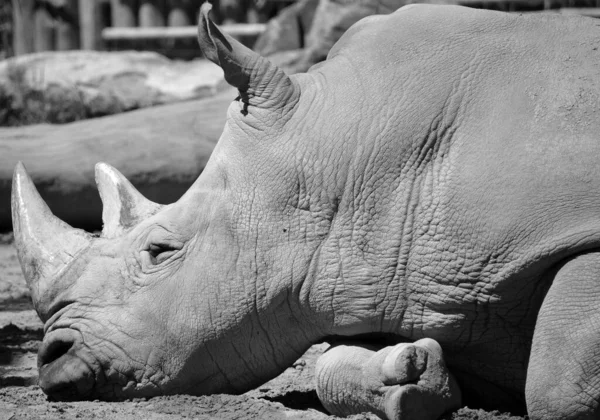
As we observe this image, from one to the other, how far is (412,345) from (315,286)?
1.67 ft

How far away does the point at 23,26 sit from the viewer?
43.0 ft

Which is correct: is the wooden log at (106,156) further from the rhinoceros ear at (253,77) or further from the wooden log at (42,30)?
the wooden log at (42,30)

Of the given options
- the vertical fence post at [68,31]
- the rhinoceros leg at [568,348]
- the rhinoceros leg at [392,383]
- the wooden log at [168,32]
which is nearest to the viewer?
the rhinoceros leg at [568,348]

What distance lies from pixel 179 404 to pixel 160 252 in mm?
580

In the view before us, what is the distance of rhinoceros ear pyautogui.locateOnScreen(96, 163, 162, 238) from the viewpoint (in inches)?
161

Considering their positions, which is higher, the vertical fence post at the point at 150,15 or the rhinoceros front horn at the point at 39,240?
the rhinoceros front horn at the point at 39,240

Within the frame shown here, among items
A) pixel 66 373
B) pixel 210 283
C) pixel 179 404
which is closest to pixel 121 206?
pixel 210 283

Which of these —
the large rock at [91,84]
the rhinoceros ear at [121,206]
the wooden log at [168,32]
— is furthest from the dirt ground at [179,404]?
the wooden log at [168,32]

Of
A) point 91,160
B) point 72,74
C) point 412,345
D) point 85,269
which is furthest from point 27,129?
point 412,345

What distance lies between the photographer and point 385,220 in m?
3.60

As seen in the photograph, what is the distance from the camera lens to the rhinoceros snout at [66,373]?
150 inches

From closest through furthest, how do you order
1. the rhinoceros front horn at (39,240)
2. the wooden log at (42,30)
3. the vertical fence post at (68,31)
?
the rhinoceros front horn at (39,240) → the wooden log at (42,30) → the vertical fence post at (68,31)

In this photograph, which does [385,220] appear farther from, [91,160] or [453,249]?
[91,160]

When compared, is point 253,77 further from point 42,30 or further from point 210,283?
point 42,30
